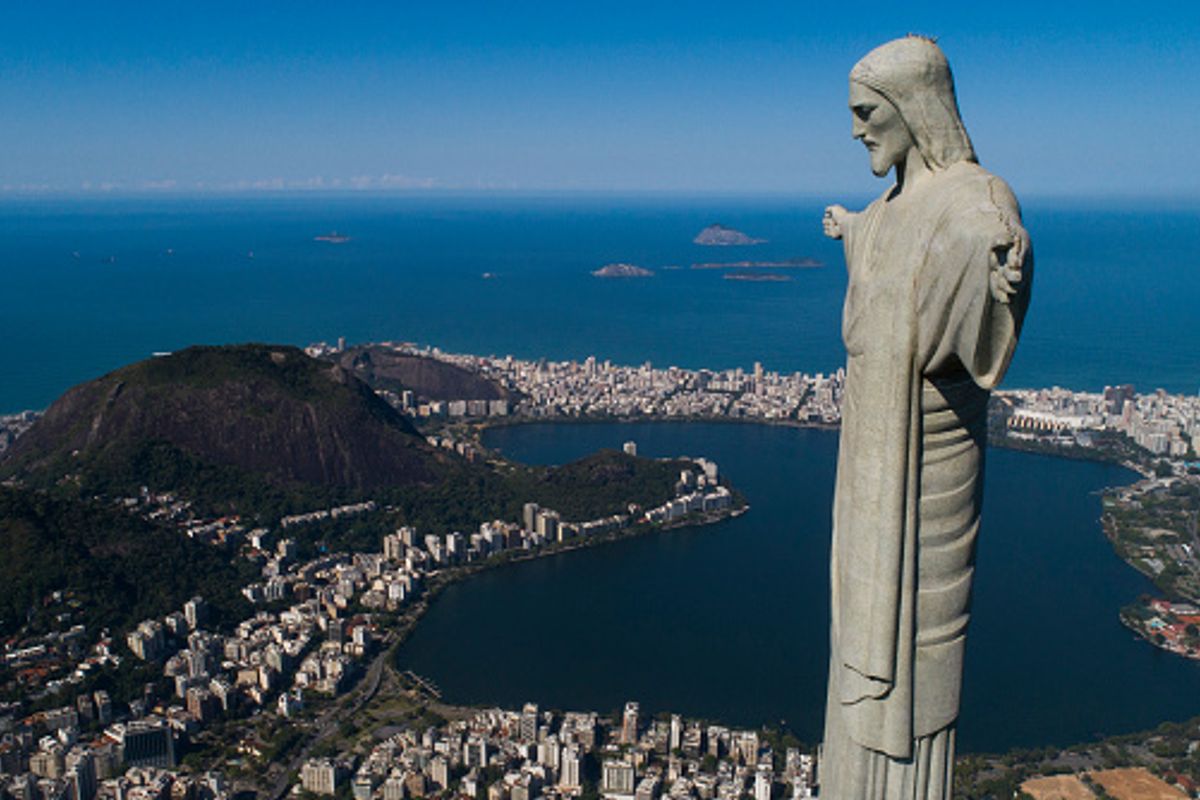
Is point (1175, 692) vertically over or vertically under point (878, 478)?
under

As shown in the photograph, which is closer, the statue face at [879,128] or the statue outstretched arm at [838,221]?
the statue face at [879,128]

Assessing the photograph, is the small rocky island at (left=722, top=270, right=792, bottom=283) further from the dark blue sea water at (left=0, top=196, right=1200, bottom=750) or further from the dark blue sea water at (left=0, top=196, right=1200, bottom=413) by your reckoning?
the dark blue sea water at (left=0, top=196, right=1200, bottom=750)

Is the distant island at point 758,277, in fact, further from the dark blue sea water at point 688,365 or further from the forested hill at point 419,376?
the forested hill at point 419,376

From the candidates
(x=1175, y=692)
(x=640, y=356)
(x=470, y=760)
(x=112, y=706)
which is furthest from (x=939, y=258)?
(x=640, y=356)

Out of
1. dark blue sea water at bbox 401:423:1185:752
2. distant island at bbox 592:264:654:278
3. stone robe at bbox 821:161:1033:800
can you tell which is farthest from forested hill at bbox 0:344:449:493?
distant island at bbox 592:264:654:278

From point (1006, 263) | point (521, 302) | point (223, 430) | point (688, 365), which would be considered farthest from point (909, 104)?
point (521, 302)

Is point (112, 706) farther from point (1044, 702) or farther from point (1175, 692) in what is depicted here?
point (1175, 692)

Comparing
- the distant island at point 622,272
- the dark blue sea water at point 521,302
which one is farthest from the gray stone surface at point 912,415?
the distant island at point 622,272
